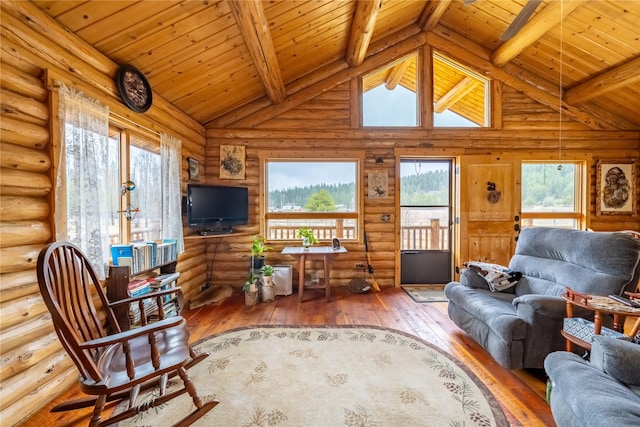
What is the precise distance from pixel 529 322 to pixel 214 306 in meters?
3.41

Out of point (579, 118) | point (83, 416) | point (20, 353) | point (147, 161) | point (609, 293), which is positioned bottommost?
point (83, 416)

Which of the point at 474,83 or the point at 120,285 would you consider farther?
the point at 474,83

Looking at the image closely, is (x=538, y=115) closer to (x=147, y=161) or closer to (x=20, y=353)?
(x=147, y=161)

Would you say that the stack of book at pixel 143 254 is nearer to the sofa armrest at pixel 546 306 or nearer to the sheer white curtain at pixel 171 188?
the sheer white curtain at pixel 171 188

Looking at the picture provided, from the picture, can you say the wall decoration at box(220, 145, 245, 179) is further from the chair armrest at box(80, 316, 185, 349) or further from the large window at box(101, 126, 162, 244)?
the chair armrest at box(80, 316, 185, 349)

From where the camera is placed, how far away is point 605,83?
11.8 feet

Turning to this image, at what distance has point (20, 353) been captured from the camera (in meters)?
1.62

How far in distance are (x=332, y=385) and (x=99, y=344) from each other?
146 cm

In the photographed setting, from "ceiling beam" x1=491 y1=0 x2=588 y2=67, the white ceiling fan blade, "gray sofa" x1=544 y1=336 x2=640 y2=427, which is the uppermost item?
"ceiling beam" x1=491 y1=0 x2=588 y2=67

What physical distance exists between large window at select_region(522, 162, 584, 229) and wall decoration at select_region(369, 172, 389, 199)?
7.68 feet

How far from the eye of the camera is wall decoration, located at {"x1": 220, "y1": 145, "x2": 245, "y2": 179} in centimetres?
425

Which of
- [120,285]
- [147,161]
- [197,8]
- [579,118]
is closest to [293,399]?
[120,285]

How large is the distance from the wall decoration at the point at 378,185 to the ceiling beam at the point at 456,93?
1.43 m

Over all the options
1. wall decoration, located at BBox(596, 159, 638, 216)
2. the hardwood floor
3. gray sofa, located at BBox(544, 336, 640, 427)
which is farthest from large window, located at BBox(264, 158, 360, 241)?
wall decoration, located at BBox(596, 159, 638, 216)
